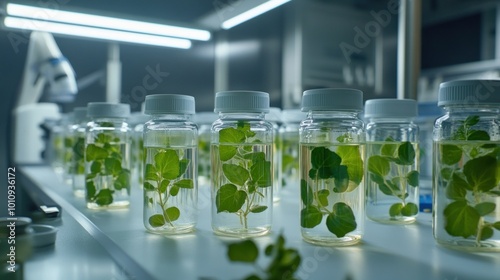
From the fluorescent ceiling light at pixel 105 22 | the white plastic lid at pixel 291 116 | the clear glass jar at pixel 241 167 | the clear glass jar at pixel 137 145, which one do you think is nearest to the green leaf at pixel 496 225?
the clear glass jar at pixel 241 167

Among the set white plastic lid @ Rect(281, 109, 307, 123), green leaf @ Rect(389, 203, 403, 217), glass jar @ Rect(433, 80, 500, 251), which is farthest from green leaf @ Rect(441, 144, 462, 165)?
white plastic lid @ Rect(281, 109, 307, 123)

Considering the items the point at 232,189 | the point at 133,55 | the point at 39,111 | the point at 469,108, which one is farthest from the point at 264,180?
the point at 133,55

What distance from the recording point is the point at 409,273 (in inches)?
20.1

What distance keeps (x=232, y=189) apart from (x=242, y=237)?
0.26 feet

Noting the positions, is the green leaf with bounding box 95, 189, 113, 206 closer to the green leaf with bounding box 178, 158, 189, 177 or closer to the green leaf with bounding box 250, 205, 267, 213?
the green leaf with bounding box 178, 158, 189, 177

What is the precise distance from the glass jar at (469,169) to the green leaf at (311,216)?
0.18 m

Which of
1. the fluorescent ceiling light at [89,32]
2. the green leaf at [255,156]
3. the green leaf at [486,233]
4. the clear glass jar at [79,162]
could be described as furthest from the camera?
the fluorescent ceiling light at [89,32]

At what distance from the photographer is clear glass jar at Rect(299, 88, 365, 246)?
645 millimetres

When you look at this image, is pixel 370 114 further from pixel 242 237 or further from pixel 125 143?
pixel 125 143

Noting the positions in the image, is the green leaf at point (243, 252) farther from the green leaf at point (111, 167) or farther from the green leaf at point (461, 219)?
the green leaf at point (111, 167)

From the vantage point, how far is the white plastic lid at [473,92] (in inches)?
23.3

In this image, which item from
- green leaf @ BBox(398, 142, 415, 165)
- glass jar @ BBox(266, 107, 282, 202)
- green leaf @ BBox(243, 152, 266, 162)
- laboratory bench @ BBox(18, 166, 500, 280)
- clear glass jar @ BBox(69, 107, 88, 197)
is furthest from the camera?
clear glass jar @ BBox(69, 107, 88, 197)

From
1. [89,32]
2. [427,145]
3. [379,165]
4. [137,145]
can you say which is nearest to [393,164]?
[379,165]

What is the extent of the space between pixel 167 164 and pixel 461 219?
470 mm
